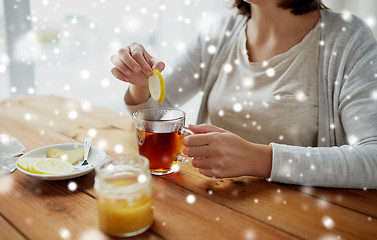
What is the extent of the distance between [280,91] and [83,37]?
2243 millimetres

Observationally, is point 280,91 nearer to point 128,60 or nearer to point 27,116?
point 128,60

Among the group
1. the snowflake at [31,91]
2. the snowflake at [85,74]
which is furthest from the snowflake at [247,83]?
the snowflake at [85,74]

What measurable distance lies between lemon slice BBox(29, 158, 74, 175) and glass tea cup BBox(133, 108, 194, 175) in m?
0.19

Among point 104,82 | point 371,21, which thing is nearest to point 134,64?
point 371,21

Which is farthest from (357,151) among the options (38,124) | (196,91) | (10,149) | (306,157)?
(38,124)

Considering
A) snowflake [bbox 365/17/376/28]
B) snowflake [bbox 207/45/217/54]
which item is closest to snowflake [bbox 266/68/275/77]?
snowflake [bbox 207/45/217/54]

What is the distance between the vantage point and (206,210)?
2.47 ft

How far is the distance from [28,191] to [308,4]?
1.06 m

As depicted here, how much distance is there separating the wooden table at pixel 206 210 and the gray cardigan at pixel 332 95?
40 millimetres

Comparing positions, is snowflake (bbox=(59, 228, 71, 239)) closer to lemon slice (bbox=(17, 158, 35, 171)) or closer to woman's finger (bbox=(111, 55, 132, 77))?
lemon slice (bbox=(17, 158, 35, 171))

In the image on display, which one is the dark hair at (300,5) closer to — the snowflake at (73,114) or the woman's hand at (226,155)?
the woman's hand at (226,155)

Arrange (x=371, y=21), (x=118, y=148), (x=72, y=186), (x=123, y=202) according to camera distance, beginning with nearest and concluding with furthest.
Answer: (x=123, y=202) → (x=72, y=186) → (x=118, y=148) → (x=371, y=21)

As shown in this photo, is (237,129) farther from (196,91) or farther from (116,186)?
(116,186)

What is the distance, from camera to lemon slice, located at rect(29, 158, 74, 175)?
86 centimetres
